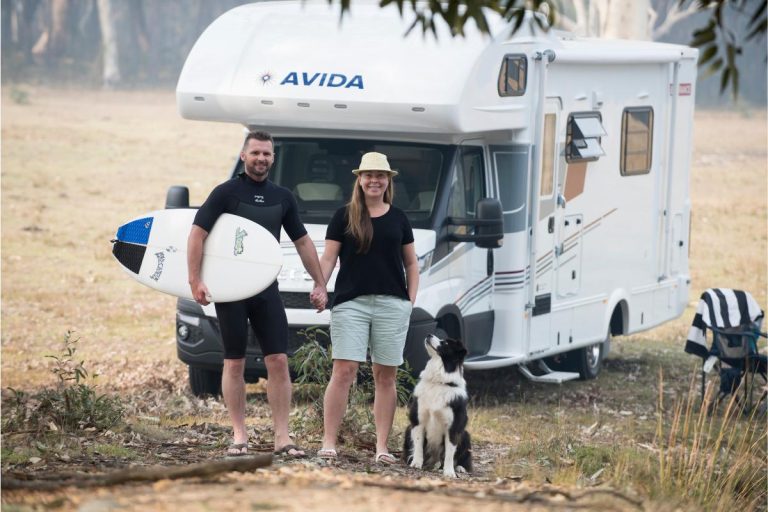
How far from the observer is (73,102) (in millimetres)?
44812

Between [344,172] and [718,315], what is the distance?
366 cm

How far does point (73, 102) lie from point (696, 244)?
25.4 meters

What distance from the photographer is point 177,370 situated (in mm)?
13148

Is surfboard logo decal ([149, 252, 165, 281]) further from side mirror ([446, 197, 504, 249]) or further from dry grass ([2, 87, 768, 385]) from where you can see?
dry grass ([2, 87, 768, 385])

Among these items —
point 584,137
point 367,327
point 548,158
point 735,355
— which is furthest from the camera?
point 584,137

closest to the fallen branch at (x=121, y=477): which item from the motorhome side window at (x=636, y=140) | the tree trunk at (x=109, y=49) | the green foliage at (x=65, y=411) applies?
the green foliage at (x=65, y=411)

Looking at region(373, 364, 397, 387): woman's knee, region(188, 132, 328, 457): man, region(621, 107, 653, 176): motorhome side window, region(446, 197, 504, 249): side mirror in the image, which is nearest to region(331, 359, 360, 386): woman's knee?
region(373, 364, 397, 387): woman's knee

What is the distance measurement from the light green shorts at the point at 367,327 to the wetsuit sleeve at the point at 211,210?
892 millimetres

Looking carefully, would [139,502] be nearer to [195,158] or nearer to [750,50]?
[195,158]

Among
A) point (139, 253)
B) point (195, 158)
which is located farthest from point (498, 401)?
point (195, 158)

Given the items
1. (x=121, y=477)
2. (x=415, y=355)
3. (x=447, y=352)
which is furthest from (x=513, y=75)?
(x=121, y=477)

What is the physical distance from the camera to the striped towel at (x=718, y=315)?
12.3m

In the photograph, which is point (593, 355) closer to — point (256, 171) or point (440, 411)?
point (440, 411)

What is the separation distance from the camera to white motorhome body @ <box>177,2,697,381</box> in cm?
1066
